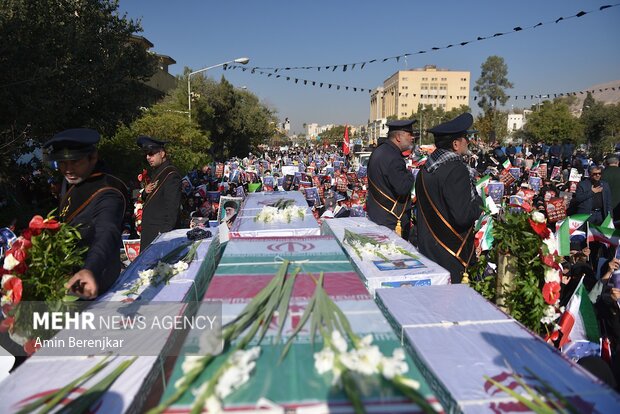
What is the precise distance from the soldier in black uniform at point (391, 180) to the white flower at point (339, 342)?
143 inches

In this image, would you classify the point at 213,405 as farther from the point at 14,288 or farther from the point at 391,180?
the point at 391,180

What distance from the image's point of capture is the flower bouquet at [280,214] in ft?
16.2

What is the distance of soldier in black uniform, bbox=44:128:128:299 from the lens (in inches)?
117

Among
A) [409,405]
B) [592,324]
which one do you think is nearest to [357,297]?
[409,405]

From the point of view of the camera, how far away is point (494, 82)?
7888 centimetres

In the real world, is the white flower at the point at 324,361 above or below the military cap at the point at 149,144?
below

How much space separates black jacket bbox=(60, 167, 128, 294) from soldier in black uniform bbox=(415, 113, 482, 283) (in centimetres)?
259

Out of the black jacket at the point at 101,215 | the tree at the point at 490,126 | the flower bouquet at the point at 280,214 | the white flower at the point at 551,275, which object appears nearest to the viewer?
the black jacket at the point at 101,215

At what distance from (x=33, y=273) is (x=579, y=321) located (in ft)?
12.1

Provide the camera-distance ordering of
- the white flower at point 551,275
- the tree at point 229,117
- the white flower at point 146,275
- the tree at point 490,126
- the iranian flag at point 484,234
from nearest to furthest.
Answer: the white flower at point 551,275, the white flower at point 146,275, the iranian flag at point 484,234, the tree at point 229,117, the tree at point 490,126

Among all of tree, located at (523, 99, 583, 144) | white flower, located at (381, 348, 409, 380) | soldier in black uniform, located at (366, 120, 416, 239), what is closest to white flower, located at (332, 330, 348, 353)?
white flower, located at (381, 348, 409, 380)

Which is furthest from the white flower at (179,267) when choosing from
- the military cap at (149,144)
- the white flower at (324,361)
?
the military cap at (149,144)

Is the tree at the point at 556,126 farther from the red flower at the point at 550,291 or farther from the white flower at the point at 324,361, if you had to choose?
the white flower at the point at 324,361

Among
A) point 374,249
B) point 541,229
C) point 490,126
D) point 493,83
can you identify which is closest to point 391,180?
point 374,249
